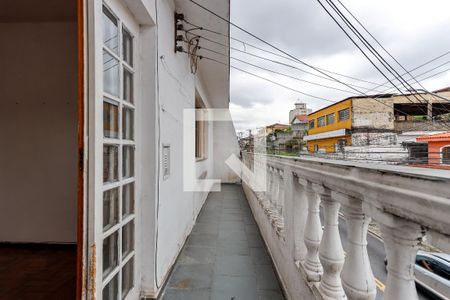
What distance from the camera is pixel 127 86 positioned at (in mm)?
1729

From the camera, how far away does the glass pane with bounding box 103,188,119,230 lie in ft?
4.46

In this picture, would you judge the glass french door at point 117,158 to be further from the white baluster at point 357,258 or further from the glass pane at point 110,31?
the white baluster at point 357,258

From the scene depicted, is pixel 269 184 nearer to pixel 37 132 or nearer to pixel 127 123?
pixel 127 123

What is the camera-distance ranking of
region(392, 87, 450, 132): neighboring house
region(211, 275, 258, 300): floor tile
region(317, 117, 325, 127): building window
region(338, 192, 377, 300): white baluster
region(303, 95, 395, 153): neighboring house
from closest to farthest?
region(338, 192, 377, 300): white baluster
region(211, 275, 258, 300): floor tile
region(392, 87, 450, 132): neighboring house
region(303, 95, 395, 153): neighboring house
region(317, 117, 325, 127): building window

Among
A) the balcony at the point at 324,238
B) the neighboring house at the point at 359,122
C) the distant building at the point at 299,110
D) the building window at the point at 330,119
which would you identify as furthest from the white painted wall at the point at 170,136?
the distant building at the point at 299,110

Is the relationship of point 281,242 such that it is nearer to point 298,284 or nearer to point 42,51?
point 298,284

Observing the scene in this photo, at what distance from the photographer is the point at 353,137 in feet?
60.6

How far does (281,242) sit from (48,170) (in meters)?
2.85

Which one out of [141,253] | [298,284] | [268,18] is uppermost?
[268,18]

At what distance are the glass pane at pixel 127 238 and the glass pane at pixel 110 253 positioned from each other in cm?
12

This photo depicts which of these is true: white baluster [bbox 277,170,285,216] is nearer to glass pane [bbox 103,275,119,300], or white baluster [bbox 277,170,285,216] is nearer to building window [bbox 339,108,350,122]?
glass pane [bbox 103,275,119,300]

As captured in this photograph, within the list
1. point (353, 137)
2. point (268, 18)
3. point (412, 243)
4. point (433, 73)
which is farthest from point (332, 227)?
point (353, 137)

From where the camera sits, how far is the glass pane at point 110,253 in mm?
1343

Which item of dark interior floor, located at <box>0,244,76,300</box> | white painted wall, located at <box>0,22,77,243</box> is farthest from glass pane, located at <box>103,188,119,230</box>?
white painted wall, located at <box>0,22,77,243</box>
